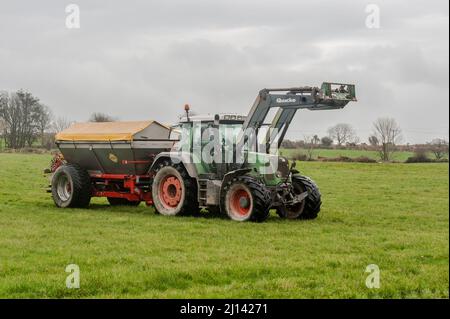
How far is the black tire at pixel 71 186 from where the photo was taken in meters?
19.1

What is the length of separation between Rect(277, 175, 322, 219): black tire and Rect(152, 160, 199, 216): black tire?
6.74 feet

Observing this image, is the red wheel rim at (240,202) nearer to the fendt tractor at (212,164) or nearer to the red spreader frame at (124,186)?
the fendt tractor at (212,164)

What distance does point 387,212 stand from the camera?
60.3 feet

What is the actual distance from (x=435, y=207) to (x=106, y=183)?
9.35 m

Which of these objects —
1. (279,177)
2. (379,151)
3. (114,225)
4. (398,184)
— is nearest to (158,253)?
(114,225)

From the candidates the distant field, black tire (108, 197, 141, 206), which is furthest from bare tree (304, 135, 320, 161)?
black tire (108, 197, 141, 206)

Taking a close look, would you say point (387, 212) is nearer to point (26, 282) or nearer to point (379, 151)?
point (26, 282)

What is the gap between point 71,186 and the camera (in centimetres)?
1912

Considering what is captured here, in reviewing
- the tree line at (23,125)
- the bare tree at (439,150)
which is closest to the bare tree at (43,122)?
the tree line at (23,125)

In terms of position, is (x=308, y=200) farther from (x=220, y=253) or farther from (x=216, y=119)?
(x=220, y=253)

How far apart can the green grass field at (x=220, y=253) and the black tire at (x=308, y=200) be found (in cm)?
44

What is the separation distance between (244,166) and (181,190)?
1769 mm

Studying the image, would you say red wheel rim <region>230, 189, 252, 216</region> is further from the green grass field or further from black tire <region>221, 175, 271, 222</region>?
the green grass field

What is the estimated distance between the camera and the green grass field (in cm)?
842
